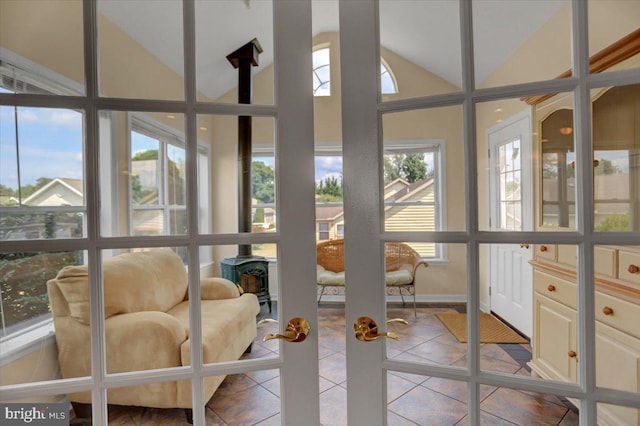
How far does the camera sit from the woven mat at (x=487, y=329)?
78 centimetres

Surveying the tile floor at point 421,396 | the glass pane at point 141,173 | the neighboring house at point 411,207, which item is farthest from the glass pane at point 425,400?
the glass pane at point 141,173

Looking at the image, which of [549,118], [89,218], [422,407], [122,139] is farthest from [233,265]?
[549,118]

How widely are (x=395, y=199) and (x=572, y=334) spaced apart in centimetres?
56

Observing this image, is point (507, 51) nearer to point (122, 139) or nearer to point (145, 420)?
point (122, 139)

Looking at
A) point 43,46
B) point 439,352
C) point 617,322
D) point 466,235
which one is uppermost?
point 43,46

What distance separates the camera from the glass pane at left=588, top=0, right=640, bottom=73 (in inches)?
A: 27.0

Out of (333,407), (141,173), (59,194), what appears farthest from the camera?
(333,407)

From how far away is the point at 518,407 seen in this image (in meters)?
0.76

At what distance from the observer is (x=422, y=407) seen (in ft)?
2.77

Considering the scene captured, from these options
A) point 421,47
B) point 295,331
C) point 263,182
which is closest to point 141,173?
point 263,182

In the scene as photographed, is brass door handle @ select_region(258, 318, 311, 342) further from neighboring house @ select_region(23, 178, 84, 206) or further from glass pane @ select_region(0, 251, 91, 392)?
neighboring house @ select_region(23, 178, 84, 206)

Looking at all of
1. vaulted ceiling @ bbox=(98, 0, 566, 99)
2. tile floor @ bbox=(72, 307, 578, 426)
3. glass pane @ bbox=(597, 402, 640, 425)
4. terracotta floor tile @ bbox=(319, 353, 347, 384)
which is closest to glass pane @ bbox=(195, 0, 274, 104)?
vaulted ceiling @ bbox=(98, 0, 566, 99)

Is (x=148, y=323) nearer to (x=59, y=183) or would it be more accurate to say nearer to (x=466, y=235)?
(x=59, y=183)

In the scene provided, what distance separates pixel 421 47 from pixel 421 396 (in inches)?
41.4
